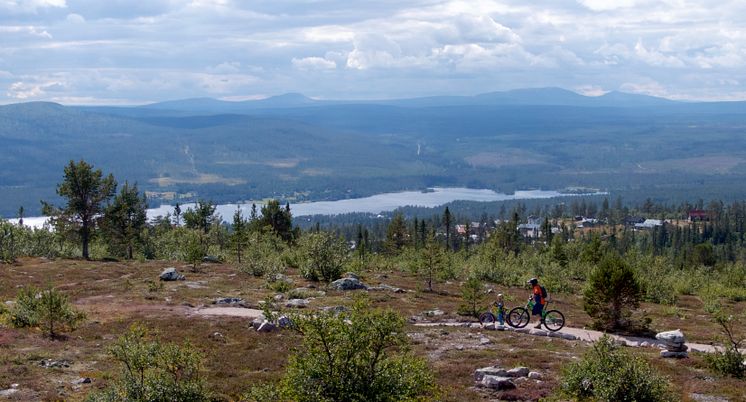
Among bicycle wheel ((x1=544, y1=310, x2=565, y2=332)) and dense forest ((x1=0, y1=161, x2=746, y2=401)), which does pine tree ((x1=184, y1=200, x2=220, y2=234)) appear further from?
bicycle wheel ((x1=544, y1=310, x2=565, y2=332))

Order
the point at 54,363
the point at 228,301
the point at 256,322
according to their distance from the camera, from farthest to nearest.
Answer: the point at 228,301 → the point at 256,322 → the point at 54,363

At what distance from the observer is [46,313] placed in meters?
28.3

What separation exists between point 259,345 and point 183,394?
1106 centimetres

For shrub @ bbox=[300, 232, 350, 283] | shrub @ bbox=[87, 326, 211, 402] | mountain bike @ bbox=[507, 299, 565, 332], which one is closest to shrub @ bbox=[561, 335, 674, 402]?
shrub @ bbox=[87, 326, 211, 402]

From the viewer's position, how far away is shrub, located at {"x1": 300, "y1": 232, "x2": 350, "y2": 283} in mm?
47719

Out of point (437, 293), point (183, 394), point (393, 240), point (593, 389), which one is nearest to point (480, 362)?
point (593, 389)

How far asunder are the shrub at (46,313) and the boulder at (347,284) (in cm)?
1711

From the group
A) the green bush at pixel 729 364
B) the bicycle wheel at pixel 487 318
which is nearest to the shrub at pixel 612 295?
the bicycle wheel at pixel 487 318

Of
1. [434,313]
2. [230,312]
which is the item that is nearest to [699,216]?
[434,313]

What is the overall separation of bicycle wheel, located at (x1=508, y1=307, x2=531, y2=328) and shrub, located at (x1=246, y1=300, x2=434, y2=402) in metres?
16.5

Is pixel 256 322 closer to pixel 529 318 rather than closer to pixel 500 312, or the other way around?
pixel 500 312

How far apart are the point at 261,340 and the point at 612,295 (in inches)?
625

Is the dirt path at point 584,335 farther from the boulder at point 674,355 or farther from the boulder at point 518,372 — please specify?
the boulder at point 518,372

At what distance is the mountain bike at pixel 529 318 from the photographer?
3094 centimetres
